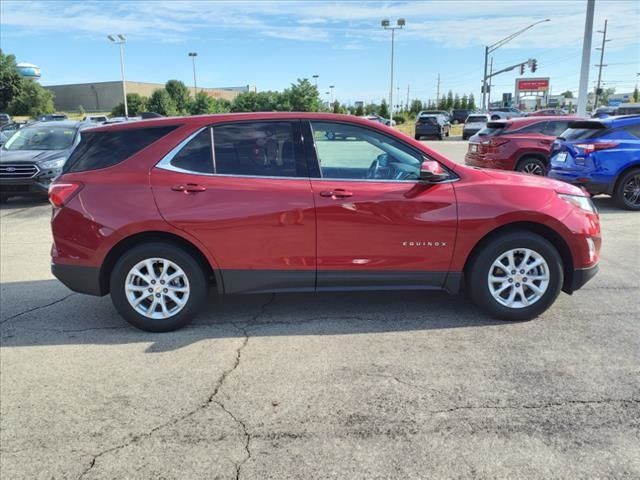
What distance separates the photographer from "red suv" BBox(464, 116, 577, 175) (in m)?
11.7

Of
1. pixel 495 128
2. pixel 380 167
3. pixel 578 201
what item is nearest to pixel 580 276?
pixel 578 201

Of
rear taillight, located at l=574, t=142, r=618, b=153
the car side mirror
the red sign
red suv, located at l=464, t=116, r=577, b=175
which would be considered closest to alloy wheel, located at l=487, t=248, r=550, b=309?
the car side mirror

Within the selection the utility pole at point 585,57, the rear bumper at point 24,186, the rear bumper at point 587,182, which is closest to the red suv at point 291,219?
the rear bumper at point 587,182

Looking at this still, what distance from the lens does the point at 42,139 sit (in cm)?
1230

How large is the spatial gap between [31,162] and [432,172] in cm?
953

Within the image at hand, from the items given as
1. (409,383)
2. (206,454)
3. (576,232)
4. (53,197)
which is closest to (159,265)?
(53,197)

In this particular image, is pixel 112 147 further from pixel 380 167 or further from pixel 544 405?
pixel 544 405

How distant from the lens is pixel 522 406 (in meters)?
3.21

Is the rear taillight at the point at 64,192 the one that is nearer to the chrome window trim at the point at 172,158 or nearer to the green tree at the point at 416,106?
the chrome window trim at the point at 172,158

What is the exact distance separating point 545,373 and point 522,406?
0.52 metres

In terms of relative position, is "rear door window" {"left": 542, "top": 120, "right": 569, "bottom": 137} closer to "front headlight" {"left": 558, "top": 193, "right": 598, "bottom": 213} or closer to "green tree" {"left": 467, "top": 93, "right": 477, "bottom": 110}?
"front headlight" {"left": 558, "top": 193, "right": 598, "bottom": 213}

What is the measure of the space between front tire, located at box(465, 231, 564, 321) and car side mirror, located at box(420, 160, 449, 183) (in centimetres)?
70

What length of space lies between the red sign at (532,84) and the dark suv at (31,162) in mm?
97548

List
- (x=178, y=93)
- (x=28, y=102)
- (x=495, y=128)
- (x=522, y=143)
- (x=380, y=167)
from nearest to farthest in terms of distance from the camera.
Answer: (x=380, y=167) < (x=522, y=143) < (x=495, y=128) < (x=178, y=93) < (x=28, y=102)
